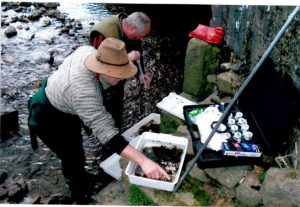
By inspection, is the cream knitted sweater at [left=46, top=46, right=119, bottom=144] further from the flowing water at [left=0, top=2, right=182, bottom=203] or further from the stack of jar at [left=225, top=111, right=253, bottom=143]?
the flowing water at [left=0, top=2, right=182, bottom=203]

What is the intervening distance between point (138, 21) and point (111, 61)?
131cm

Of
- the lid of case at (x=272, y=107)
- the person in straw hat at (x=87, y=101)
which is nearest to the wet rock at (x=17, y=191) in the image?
the person in straw hat at (x=87, y=101)

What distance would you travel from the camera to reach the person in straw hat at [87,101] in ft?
11.0

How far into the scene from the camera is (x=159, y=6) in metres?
11.2

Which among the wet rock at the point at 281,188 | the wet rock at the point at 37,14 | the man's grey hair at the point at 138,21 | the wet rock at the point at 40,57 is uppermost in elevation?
the man's grey hair at the point at 138,21

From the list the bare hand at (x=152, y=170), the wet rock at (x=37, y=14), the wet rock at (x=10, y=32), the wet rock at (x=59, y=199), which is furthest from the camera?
the wet rock at (x=37, y=14)

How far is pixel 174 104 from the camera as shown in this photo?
5.19 meters

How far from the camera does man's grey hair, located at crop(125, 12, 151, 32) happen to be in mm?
4527

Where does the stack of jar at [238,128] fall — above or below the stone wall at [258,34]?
below

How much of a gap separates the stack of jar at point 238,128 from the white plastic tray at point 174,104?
993mm

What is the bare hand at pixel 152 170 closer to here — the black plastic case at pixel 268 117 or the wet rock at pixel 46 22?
the black plastic case at pixel 268 117

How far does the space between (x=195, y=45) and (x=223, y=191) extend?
236 centimetres

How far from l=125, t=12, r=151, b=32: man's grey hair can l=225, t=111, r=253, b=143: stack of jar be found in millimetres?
1505

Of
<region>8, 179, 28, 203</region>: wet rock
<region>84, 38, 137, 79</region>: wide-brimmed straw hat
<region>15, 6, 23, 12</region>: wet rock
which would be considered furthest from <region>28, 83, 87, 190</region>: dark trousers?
<region>15, 6, 23, 12</region>: wet rock
